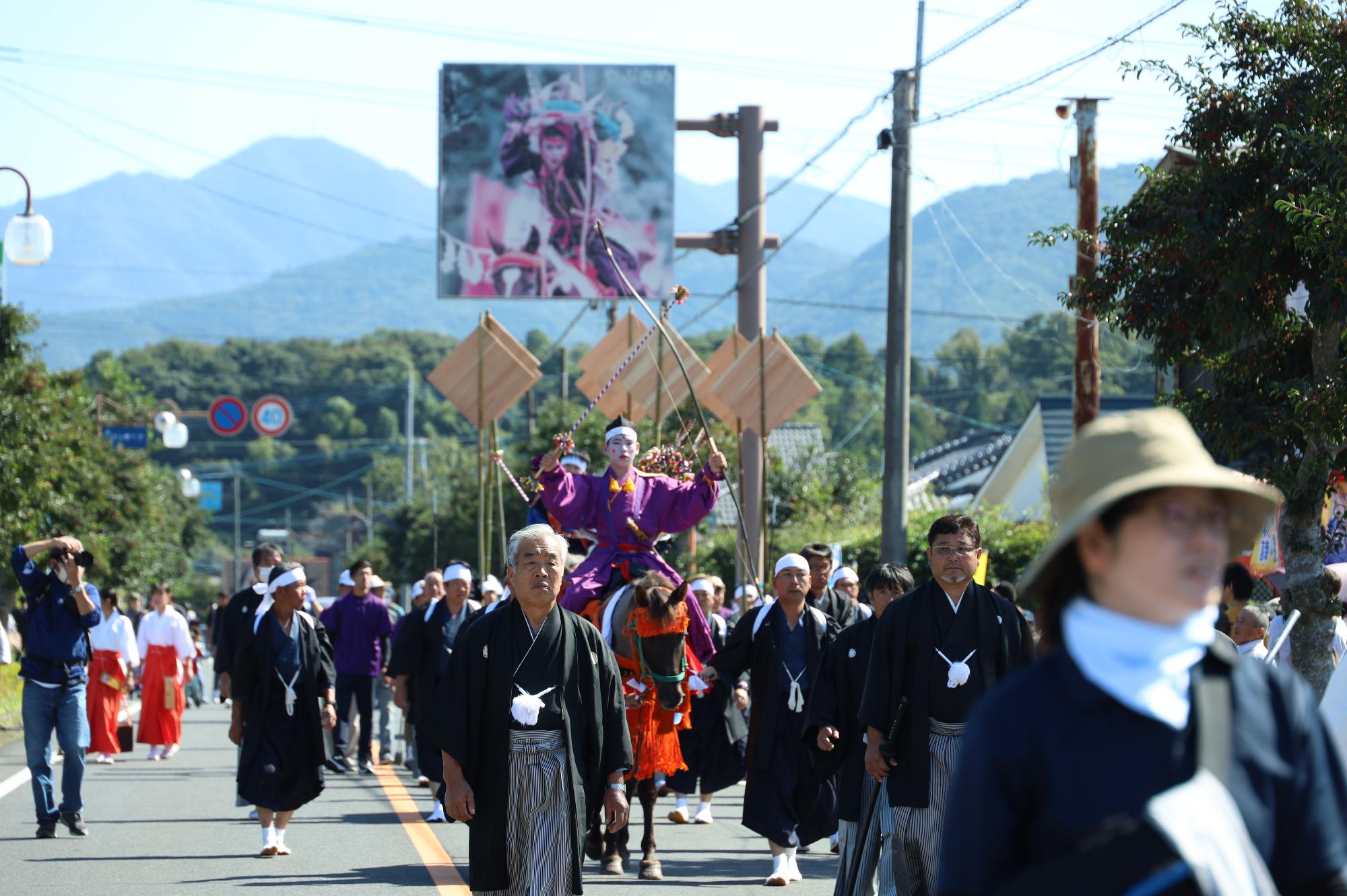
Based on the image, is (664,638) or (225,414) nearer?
(664,638)

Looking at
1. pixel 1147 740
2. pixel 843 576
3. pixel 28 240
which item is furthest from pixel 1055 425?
pixel 1147 740

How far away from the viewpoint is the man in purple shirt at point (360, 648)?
18.0m

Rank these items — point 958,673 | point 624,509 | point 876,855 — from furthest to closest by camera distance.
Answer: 1. point 624,509
2. point 876,855
3. point 958,673

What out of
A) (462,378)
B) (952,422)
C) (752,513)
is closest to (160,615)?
(462,378)

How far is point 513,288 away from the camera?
101 ft

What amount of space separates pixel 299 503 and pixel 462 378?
91358 mm

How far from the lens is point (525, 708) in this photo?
7020 millimetres

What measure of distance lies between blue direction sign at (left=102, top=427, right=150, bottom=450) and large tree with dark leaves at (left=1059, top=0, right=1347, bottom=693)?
36025 millimetres

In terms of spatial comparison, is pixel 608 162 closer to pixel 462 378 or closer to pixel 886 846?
pixel 462 378

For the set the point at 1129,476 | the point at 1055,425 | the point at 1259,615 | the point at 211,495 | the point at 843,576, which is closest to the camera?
the point at 1129,476

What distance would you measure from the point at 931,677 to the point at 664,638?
3136 mm

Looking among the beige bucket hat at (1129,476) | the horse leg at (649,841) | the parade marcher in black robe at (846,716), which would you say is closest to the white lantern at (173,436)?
the horse leg at (649,841)

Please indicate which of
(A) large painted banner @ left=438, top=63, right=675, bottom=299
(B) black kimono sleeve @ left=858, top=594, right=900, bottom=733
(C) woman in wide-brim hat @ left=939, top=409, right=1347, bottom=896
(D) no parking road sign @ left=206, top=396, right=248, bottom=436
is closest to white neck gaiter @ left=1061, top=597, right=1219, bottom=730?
(C) woman in wide-brim hat @ left=939, top=409, right=1347, bottom=896

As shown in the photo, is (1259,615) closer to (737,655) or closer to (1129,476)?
(737,655)
